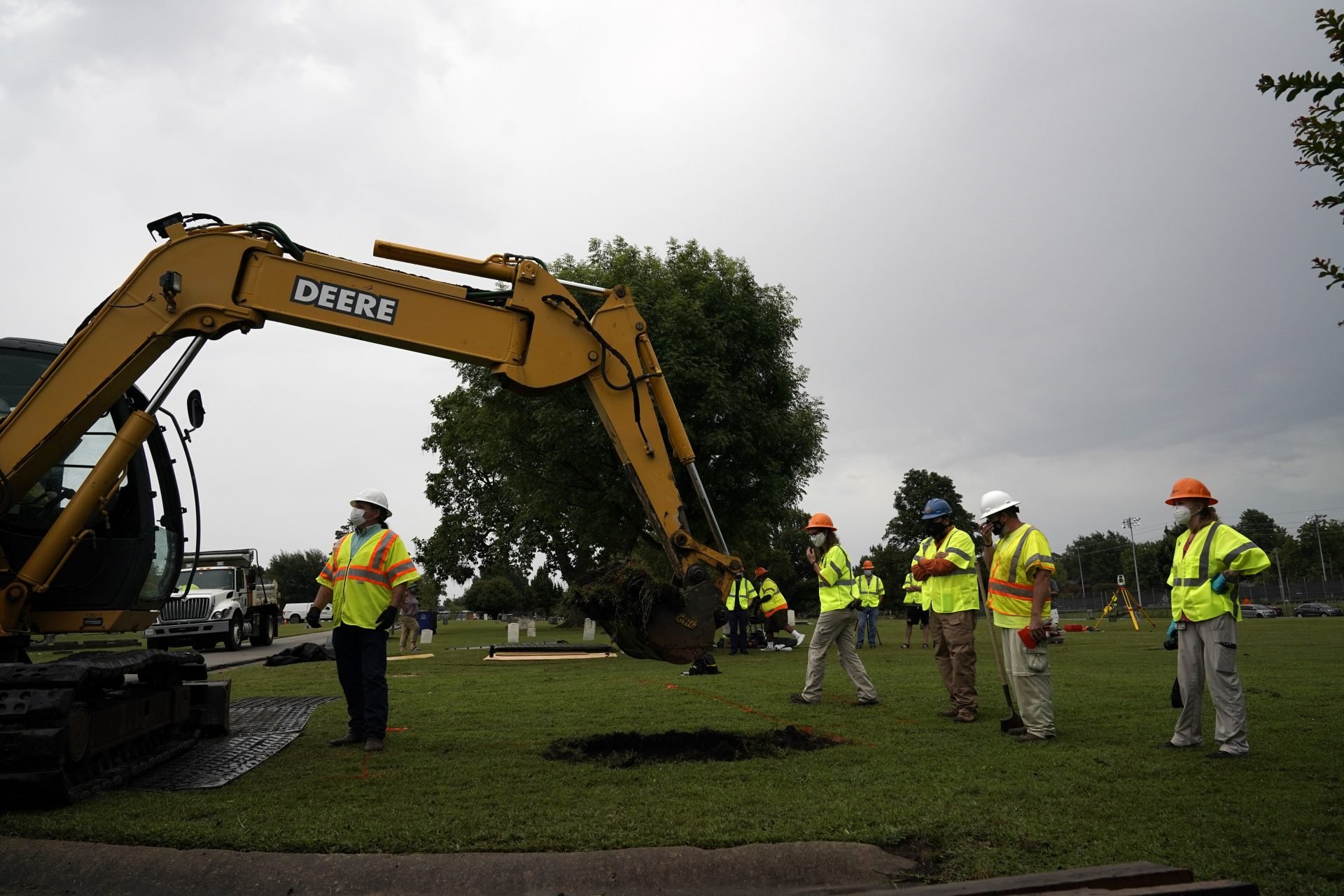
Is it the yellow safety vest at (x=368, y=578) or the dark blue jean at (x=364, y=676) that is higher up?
the yellow safety vest at (x=368, y=578)

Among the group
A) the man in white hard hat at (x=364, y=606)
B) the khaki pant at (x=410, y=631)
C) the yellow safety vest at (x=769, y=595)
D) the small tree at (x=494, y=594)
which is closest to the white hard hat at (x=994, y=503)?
the man in white hard hat at (x=364, y=606)

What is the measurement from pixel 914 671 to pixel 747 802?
9.28 metres

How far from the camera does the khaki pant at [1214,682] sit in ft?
21.0

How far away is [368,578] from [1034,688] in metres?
5.36

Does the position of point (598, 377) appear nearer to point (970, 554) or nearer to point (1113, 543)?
point (970, 554)

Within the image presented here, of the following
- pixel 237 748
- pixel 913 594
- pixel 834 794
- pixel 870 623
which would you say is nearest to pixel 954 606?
pixel 834 794

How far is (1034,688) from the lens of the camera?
736 cm

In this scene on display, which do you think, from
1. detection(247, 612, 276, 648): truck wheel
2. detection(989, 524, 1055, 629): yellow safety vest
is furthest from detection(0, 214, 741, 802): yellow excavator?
detection(247, 612, 276, 648): truck wheel

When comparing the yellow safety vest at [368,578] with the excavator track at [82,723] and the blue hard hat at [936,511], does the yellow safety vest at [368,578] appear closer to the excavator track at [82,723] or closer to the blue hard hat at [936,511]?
the excavator track at [82,723]

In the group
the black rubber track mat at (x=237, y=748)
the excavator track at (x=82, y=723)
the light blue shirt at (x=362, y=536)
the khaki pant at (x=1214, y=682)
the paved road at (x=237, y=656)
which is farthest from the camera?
the paved road at (x=237, y=656)

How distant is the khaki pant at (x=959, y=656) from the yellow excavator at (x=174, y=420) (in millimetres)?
2551

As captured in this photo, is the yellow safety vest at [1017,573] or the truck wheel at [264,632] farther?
the truck wheel at [264,632]

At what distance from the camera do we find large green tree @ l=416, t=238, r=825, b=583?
877 inches

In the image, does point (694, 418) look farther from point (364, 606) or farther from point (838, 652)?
point (364, 606)
